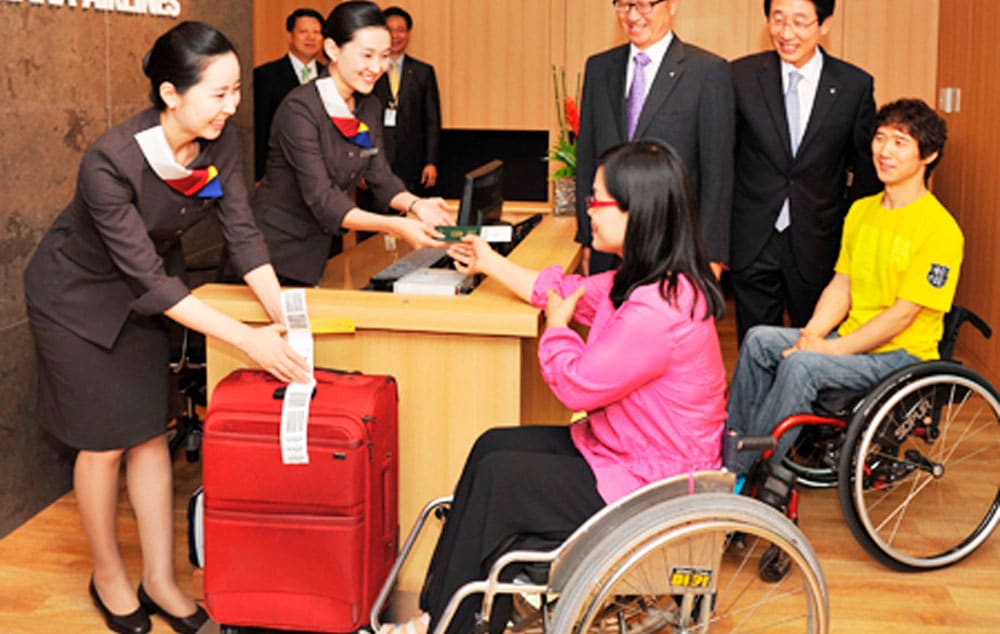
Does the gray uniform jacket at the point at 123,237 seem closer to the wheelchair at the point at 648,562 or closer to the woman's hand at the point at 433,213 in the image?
the woman's hand at the point at 433,213

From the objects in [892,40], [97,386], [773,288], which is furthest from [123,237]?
[892,40]

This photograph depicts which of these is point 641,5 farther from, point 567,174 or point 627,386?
point 627,386

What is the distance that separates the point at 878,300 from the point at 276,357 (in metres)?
1.83

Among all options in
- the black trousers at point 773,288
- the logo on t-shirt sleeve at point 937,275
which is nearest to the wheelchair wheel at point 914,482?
the logo on t-shirt sleeve at point 937,275

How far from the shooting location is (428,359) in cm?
319

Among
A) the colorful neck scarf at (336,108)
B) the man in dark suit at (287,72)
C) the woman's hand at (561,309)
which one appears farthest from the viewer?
the man in dark suit at (287,72)

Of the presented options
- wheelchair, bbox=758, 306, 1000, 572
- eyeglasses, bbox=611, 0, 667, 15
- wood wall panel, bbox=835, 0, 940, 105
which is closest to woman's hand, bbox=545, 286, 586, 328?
wheelchair, bbox=758, 306, 1000, 572

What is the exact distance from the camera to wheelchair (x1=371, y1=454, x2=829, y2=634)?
235cm

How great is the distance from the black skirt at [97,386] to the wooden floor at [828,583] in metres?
0.52

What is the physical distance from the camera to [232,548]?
9.71 feet

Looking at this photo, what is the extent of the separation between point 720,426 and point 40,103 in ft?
8.25

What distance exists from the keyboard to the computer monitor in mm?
221

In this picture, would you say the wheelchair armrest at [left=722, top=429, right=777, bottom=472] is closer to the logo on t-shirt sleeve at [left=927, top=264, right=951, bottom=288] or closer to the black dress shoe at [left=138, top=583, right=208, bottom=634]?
the logo on t-shirt sleeve at [left=927, top=264, right=951, bottom=288]

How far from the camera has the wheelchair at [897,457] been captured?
3.44m
